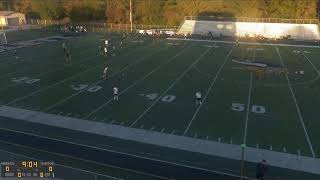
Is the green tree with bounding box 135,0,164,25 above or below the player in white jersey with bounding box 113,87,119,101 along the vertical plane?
above

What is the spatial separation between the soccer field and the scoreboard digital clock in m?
7.63

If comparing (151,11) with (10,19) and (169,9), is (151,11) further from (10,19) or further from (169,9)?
(10,19)

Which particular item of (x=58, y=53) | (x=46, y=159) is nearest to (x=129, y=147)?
(x=46, y=159)

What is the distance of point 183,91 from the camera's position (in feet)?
85.1

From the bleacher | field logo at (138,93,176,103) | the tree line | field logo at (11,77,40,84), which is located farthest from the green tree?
field logo at (138,93,176,103)

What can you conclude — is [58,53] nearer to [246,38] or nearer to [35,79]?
[35,79]

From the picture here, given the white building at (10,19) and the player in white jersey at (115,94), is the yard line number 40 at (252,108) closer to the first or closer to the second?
the player in white jersey at (115,94)

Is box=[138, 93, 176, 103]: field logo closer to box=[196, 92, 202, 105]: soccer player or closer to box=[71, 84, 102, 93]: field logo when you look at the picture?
box=[196, 92, 202, 105]: soccer player

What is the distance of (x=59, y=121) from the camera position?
66.5 ft

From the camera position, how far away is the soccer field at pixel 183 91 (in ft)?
64.0

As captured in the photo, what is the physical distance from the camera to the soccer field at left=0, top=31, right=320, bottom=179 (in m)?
19.5

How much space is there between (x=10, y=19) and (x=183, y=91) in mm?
48907

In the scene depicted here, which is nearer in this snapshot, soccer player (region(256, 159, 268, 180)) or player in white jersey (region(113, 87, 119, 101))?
soccer player (region(256, 159, 268, 180))

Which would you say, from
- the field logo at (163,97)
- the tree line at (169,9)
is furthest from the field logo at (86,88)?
the tree line at (169,9)
